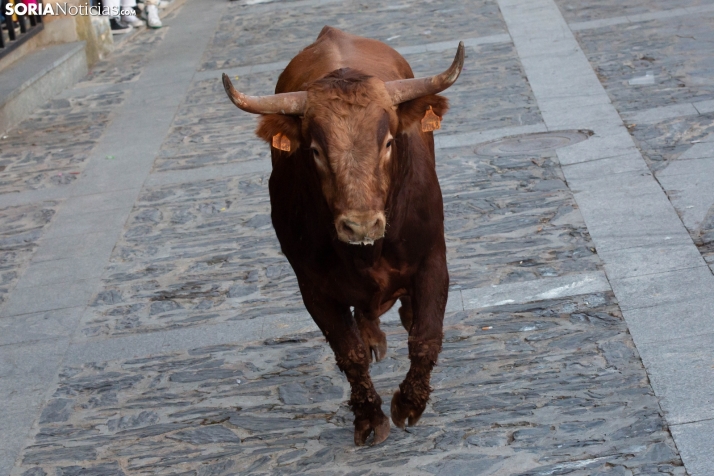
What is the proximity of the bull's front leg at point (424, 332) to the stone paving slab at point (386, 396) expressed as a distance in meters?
0.24

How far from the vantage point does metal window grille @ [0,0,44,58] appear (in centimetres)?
1307

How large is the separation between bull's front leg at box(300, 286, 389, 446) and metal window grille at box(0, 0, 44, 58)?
918 centimetres

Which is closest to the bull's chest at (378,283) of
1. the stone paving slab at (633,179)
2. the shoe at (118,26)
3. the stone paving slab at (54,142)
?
the stone paving slab at (633,179)

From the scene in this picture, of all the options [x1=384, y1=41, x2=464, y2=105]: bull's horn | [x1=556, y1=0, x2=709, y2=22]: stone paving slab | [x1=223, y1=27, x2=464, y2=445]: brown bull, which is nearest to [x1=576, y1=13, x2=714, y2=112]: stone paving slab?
[x1=556, y1=0, x2=709, y2=22]: stone paving slab

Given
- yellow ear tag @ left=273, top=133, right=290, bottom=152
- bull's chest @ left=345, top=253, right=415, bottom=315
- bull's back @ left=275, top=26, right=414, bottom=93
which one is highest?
yellow ear tag @ left=273, top=133, right=290, bottom=152

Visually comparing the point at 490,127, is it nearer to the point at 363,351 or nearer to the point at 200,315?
the point at 200,315

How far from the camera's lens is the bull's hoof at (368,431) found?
5.04 metres

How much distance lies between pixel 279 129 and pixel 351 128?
1.55ft

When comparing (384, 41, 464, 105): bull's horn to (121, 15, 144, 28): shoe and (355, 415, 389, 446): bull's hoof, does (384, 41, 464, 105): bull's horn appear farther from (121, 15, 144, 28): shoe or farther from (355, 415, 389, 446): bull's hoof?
(121, 15, 144, 28): shoe

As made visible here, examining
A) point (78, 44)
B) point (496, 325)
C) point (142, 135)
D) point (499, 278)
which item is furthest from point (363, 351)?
point (78, 44)

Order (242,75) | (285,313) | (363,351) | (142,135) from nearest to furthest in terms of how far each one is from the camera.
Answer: (363,351) → (285,313) → (142,135) → (242,75)

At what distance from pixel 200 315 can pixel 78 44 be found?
8.98 metres

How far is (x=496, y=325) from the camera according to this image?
601 cm

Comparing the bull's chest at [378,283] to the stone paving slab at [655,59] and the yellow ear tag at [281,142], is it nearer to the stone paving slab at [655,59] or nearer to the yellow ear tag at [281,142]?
the yellow ear tag at [281,142]
